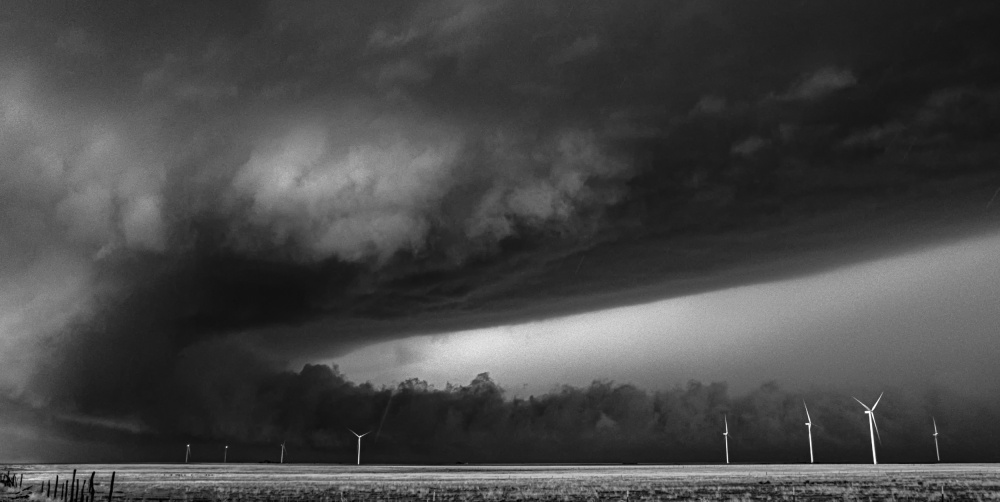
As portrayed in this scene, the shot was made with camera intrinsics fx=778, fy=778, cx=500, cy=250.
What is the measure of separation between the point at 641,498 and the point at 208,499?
166 ft

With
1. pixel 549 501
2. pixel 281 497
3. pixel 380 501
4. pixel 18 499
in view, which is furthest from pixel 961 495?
pixel 18 499

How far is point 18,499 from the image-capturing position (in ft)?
270

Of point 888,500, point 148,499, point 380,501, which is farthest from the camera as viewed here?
point 148,499

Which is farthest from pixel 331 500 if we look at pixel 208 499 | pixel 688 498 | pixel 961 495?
pixel 961 495

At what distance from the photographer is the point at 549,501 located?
8575 centimetres

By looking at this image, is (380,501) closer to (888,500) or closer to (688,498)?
(688,498)

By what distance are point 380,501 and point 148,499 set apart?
1169 inches

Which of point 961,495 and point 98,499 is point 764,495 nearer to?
point 961,495

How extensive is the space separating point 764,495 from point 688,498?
12.4 m

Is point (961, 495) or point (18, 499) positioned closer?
point (18, 499)

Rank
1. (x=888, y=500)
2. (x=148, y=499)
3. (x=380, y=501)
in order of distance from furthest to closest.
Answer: (x=148, y=499), (x=380, y=501), (x=888, y=500)

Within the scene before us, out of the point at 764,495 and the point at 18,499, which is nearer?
the point at 18,499

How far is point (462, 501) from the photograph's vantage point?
86875 millimetres

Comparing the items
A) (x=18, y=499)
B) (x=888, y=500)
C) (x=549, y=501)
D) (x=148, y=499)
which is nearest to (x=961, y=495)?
(x=888, y=500)
